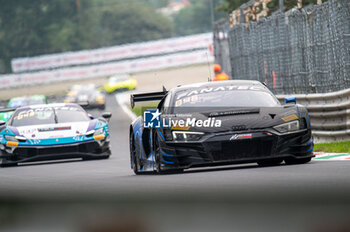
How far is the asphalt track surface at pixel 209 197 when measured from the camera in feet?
18.5

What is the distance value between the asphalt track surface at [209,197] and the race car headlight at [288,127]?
44 centimetres

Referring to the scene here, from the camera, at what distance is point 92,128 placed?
57.0ft

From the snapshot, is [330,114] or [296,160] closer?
[296,160]

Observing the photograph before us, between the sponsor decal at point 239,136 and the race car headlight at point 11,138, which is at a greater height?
the sponsor decal at point 239,136

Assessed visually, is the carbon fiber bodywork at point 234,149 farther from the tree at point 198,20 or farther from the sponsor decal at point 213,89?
the tree at point 198,20

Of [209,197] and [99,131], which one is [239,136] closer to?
[209,197]

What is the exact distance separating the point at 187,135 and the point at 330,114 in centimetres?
571

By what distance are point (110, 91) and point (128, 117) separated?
75.7 feet

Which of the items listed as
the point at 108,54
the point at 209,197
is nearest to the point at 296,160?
the point at 209,197

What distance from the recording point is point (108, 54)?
245 ft

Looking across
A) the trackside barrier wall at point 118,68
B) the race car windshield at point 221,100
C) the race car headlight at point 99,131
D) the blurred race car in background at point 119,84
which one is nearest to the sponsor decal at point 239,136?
the race car windshield at point 221,100

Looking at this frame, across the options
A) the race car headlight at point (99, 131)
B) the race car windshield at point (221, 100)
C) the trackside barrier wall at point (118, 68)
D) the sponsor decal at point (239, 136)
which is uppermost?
the race car windshield at point (221, 100)

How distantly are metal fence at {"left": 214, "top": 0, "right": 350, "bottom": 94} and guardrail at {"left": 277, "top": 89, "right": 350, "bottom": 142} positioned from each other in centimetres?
29

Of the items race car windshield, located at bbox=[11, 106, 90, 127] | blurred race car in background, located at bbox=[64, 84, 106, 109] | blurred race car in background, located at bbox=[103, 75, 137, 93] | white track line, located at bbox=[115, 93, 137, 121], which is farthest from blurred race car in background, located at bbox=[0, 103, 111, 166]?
blurred race car in background, located at bbox=[103, 75, 137, 93]
